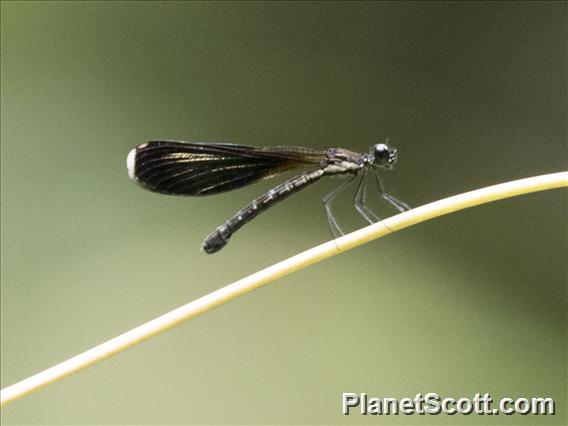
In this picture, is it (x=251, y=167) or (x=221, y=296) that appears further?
(x=251, y=167)

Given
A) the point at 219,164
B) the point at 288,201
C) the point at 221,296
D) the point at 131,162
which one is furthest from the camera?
the point at 288,201

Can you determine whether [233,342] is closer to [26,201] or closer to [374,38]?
[26,201]

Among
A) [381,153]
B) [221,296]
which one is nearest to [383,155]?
[381,153]

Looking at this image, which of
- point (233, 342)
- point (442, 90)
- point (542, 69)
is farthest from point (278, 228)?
point (542, 69)

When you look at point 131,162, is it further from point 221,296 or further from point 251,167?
point 221,296

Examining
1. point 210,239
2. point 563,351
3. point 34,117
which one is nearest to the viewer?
point 210,239

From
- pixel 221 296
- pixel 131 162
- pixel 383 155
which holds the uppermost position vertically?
pixel 383 155

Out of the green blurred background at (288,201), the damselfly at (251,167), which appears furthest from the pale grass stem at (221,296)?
the green blurred background at (288,201)
